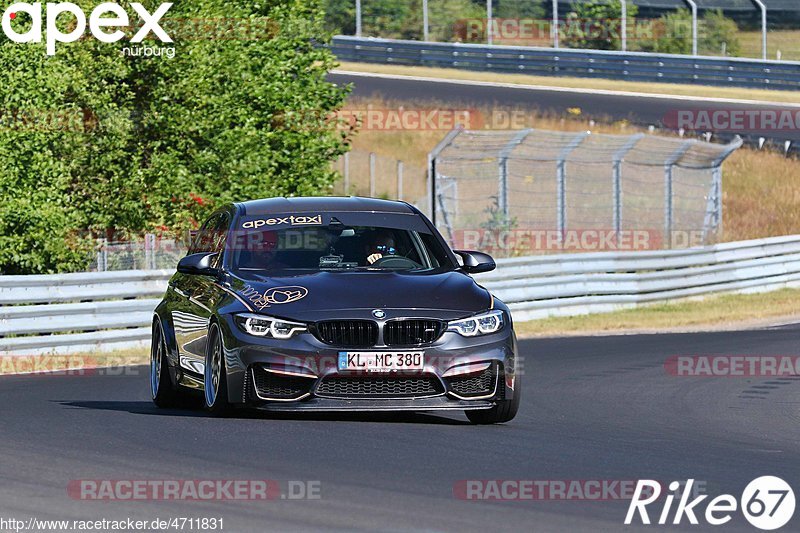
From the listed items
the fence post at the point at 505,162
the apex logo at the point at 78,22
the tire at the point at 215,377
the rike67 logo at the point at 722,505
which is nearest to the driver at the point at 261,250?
the tire at the point at 215,377

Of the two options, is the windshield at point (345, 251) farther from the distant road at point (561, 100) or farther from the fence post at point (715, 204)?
the distant road at point (561, 100)

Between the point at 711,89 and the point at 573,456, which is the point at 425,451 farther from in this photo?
the point at 711,89

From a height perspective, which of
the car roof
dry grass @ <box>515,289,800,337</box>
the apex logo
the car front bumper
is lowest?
dry grass @ <box>515,289,800,337</box>

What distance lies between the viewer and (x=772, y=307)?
88.0ft

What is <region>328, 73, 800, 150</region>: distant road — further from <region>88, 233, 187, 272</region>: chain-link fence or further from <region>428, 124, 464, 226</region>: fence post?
<region>88, 233, 187, 272</region>: chain-link fence

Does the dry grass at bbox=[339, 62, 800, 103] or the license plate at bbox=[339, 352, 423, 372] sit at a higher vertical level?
the license plate at bbox=[339, 352, 423, 372]

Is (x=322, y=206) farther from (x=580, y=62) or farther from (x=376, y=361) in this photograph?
(x=580, y=62)

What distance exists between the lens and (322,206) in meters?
11.9

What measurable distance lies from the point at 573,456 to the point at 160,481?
2439 millimetres

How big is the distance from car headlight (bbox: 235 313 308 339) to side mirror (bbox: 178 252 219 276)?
3.10 feet

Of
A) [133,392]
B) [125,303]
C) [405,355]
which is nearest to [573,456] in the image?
[405,355]

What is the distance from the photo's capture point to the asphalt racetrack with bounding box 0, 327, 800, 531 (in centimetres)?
711

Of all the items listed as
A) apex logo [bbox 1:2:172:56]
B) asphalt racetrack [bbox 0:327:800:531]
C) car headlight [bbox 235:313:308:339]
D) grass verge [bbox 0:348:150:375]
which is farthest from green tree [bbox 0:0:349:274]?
car headlight [bbox 235:313:308:339]

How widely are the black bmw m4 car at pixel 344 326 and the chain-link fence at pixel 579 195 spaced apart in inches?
488
